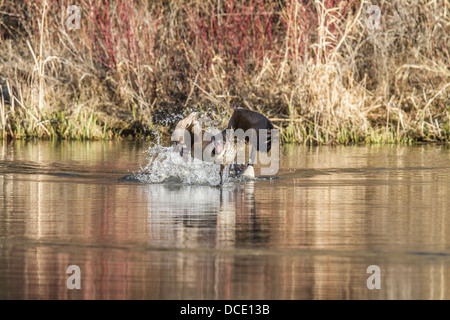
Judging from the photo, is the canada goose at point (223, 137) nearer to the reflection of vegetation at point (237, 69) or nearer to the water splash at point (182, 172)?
→ the water splash at point (182, 172)

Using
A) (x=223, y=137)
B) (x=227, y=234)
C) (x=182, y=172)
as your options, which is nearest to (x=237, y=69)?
(x=182, y=172)

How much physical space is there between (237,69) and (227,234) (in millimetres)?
11079

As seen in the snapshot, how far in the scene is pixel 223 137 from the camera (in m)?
10.3

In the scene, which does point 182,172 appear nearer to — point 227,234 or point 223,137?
point 223,137

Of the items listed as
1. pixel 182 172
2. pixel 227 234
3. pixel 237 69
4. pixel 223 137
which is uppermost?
pixel 237 69

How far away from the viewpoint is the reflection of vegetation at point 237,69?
16.9m

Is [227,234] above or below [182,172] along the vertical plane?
below

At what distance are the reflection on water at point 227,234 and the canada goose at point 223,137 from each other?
415 mm

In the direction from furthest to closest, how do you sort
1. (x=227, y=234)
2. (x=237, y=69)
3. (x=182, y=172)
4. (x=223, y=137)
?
(x=237, y=69), (x=182, y=172), (x=223, y=137), (x=227, y=234)

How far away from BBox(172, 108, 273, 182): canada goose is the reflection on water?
0.41 m

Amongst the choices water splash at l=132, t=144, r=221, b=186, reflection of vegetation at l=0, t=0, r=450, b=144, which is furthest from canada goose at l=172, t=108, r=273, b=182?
reflection of vegetation at l=0, t=0, r=450, b=144
